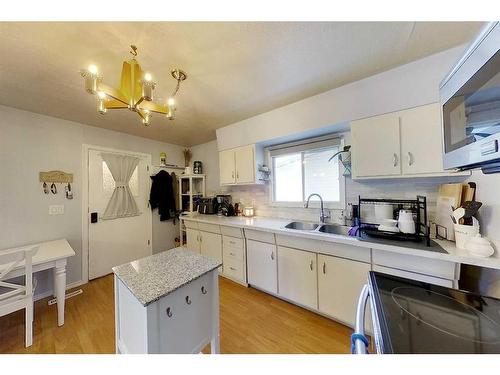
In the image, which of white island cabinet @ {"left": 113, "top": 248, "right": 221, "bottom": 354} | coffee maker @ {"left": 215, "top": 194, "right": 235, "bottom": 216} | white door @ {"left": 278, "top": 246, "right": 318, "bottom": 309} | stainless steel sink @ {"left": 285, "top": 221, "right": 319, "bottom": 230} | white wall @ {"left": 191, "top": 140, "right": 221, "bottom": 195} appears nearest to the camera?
white island cabinet @ {"left": 113, "top": 248, "right": 221, "bottom": 354}

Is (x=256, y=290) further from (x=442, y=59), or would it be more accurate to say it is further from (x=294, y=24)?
(x=442, y=59)

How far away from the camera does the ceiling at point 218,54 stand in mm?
1084

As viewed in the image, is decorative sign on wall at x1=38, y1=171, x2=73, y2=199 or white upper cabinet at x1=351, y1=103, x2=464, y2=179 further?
decorative sign on wall at x1=38, y1=171, x2=73, y2=199

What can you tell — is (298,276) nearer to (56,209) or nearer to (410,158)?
(410,158)

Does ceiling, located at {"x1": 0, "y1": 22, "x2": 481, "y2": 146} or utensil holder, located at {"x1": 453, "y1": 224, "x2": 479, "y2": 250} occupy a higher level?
ceiling, located at {"x1": 0, "y1": 22, "x2": 481, "y2": 146}

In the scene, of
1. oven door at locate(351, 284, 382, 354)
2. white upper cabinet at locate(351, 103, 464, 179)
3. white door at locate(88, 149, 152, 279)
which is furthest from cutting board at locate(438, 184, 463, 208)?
white door at locate(88, 149, 152, 279)

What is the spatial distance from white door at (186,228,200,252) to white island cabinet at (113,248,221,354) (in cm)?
154

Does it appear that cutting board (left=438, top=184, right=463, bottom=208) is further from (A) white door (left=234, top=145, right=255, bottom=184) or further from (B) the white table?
(B) the white table

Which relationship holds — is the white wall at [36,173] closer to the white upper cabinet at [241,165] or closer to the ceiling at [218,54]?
the ceiling at [218,54]

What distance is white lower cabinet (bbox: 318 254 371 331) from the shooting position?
1534 mm

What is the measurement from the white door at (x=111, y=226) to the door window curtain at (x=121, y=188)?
5cm

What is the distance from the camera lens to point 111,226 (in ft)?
9.07

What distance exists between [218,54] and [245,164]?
4.85ft

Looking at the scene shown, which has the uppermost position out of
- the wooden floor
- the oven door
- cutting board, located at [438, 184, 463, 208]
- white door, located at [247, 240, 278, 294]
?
cutting board, located at [438, 184, 463, 208]
